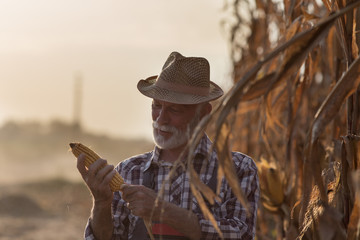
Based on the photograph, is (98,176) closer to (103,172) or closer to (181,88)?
(103,172)

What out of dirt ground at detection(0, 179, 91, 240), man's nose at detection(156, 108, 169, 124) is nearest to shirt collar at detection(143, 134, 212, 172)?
man's nose at detection(156, 108, 169, 124)

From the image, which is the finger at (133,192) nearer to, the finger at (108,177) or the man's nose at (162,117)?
the finger at (108,177)

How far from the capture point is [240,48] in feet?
15.1

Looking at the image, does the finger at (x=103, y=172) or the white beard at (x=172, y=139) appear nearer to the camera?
the finger at (x=103, y=172)

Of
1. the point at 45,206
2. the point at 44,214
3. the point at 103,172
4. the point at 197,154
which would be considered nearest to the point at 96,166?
the point at 103,172

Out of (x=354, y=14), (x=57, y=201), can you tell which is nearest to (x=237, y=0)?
(x=354, y=14)

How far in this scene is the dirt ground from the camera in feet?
28.5

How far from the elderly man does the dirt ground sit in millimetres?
4926

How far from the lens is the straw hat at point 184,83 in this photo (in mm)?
2768

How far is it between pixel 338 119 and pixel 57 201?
10382 millimetres

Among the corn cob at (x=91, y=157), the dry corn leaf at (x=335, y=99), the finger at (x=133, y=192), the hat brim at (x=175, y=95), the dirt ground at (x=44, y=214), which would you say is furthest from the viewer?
the dirt ground at (x=44, y=214)

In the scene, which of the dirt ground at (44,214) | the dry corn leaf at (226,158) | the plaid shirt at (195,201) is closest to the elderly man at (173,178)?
the plaid shirt at (195,201)

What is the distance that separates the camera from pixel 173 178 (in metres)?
2.78

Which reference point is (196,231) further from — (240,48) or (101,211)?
(240,48)
